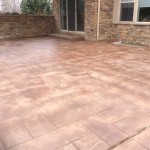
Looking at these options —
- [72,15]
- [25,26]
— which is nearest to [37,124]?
[72,15]

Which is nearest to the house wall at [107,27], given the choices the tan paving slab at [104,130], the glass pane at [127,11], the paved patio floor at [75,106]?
the glass pane at [127,11]

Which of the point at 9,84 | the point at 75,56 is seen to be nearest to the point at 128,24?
the point at 75,56

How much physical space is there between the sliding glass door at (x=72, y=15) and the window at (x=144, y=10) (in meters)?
2.57

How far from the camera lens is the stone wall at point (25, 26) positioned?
8664 mm

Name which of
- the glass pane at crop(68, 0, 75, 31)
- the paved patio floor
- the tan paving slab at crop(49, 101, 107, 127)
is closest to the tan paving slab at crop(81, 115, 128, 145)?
the paved patio floor

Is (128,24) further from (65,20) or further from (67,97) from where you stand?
(67,97)

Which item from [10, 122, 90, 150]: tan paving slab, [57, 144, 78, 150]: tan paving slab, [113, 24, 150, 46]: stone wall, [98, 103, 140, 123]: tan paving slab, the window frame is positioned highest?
the window frame

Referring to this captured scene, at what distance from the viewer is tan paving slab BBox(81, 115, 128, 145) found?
1713mm

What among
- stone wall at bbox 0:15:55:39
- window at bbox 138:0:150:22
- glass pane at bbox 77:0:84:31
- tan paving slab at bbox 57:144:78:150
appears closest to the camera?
tan paving slab at bbox 57:144:78:150

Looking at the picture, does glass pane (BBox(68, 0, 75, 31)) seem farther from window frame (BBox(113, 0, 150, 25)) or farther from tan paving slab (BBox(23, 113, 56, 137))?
tan paving slab (BBox(23, 113, 56, 137))

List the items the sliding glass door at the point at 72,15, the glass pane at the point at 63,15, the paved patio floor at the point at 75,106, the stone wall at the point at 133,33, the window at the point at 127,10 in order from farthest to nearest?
the glass pane at the point at 63,15
the sliding glass door at the point at 72,15
the window at the point at 127,10
the stone wall at the point at 133,33
the paved patio floor at the point at 75,106

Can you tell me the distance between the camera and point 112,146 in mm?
1614

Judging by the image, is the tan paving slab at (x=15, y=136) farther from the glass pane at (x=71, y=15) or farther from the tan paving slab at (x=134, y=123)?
the glass pane at (x=71, y=15)

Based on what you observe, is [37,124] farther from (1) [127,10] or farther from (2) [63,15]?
(2) [63,15]
